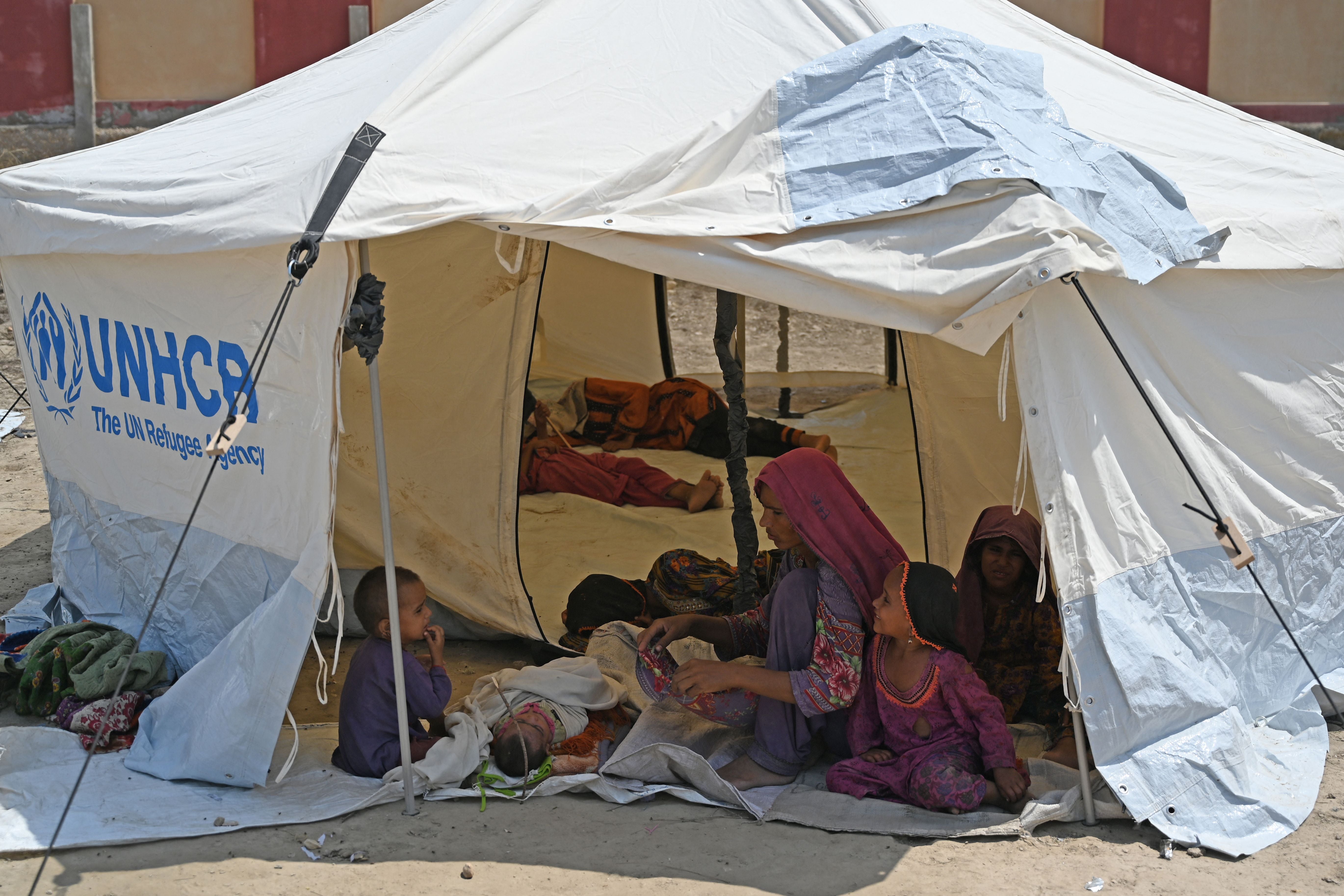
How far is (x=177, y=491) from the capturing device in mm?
3387

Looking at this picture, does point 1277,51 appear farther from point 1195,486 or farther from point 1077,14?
point 1195,486

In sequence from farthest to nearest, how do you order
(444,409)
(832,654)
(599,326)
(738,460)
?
(599,326)
(444,409)
(738,460)
(832,654)

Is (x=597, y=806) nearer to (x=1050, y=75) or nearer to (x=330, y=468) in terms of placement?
(x=330, y=468)

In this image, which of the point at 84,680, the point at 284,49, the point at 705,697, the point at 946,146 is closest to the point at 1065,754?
the point at 705,697

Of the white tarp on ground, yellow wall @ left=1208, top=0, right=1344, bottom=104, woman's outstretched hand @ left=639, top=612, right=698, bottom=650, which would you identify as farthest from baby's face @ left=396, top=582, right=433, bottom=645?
yellow wall @ left=1208, top=0, right=1344, bottom=104

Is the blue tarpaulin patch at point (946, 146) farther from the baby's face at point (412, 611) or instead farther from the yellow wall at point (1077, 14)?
the yellow wall at point (1077, 14)

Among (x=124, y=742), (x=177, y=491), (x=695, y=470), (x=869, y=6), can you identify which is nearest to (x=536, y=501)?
(x=695, y=470)

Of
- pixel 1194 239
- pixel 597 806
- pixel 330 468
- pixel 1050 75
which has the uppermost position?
pixel 1050 75

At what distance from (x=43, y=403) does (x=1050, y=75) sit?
10.9ft

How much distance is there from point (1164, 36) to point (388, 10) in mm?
5803

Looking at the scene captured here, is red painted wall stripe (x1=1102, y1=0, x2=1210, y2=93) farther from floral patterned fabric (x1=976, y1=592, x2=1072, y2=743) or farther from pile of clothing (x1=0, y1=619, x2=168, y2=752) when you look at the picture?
pile of clothing (x1=0, y1=619, x2=168, y2=752)

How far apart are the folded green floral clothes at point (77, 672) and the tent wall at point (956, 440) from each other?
256 centimetres

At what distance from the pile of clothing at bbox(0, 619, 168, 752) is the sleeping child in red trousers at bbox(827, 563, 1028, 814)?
6.05ft

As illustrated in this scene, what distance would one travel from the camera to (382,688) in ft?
9.37
